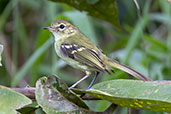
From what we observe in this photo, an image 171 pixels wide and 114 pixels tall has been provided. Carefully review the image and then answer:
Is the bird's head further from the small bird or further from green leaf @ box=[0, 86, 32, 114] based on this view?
green leaf @ box=[0, 86, 32, 114]

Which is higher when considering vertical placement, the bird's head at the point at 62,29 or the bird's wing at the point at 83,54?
the bird's head at the point at 62,29

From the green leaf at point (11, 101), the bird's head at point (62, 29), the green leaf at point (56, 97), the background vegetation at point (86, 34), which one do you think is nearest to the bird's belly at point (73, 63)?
the background vegetation at point (86, 34)

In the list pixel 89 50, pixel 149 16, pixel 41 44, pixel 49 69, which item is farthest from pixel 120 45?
pixel 89 50

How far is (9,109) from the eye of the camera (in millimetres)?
1277

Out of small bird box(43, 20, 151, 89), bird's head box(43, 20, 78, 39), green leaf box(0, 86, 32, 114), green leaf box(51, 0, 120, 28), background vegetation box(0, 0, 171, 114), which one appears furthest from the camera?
background vegetation box(0, 0, 171, 114)

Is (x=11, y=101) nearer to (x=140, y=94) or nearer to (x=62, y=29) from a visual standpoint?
(x=140, y=94)

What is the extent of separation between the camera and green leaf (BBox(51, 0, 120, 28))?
7.57 ft

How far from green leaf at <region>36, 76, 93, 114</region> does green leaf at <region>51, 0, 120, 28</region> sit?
92 cm

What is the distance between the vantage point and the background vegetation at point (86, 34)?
3.37 meters

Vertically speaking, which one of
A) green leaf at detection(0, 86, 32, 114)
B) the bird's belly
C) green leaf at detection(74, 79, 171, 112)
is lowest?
green leaf at detection(0, 86, 32, 114)

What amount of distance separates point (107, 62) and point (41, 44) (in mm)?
1165

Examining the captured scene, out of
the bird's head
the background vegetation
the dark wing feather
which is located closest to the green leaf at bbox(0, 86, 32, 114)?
the dark wing feather

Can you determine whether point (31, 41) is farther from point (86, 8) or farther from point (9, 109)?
point (9, 109)

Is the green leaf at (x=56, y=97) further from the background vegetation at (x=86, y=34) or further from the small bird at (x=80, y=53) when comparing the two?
the background vegetation at (x=86, y=34)
